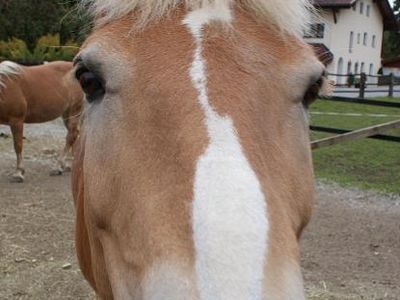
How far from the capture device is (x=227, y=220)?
4.06ft

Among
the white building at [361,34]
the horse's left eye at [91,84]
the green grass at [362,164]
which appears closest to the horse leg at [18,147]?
the green grass at [362,164]

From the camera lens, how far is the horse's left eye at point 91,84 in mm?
1697

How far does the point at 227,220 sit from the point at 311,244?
4.54 meters

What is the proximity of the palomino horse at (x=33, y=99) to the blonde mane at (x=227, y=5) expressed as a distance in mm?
6876

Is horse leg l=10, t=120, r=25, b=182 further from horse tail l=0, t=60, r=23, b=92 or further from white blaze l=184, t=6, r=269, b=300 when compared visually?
white blaze l=184, t=6, r=269, b=300

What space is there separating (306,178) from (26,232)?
4.86 metres

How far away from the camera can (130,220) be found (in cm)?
146

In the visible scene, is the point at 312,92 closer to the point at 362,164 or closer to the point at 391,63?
the point at 362,164

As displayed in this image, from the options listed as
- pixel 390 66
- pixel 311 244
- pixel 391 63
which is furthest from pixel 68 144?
pixel 390 66

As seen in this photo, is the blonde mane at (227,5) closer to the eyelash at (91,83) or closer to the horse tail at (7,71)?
the eyelash at (91,83)

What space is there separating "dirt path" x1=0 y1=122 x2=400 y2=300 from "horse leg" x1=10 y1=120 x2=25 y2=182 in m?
0.15

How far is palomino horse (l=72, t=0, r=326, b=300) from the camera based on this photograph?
1.24 meters

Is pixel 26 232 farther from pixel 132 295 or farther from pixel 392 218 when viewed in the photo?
pixel 132 295

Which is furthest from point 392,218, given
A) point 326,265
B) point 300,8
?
point 300,8
